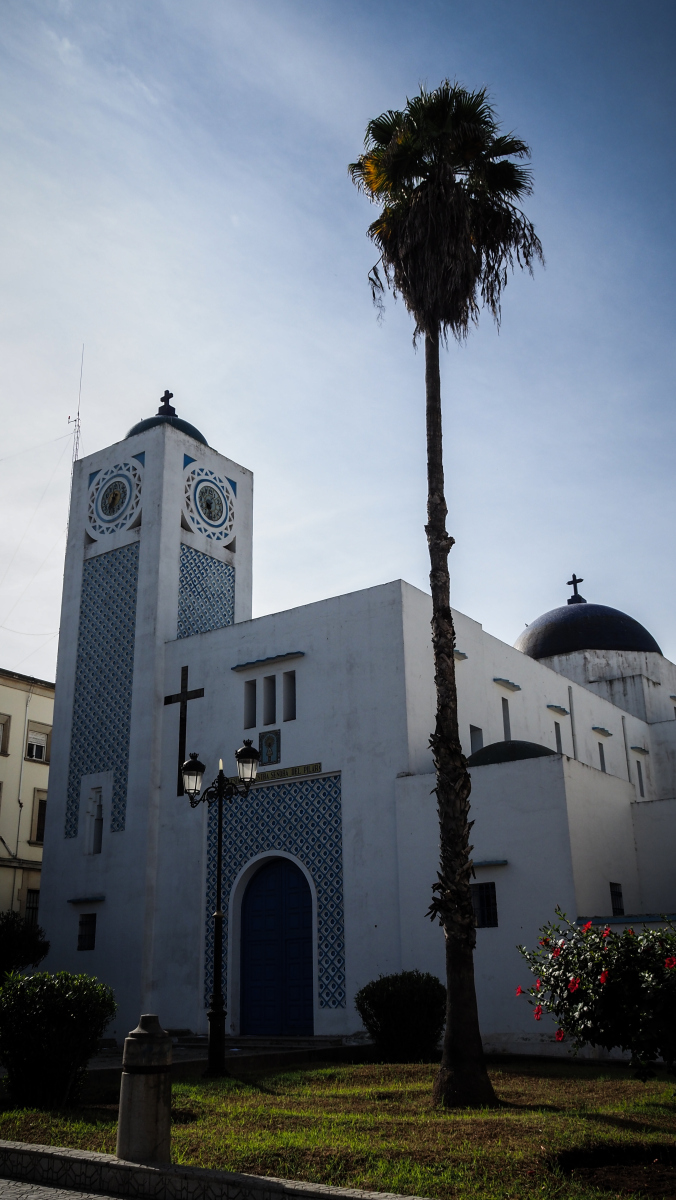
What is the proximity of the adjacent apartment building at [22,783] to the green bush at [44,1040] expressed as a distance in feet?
66.0

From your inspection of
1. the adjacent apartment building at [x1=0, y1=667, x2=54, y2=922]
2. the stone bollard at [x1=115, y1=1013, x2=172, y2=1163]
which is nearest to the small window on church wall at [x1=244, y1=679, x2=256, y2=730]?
the adjacent apartment building at [x1=0, y1=667, x2=54, y2=922]

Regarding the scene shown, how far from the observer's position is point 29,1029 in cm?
952

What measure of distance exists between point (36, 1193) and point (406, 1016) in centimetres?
869

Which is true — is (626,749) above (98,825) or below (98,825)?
above

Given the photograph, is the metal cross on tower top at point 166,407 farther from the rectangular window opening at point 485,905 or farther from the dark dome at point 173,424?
the rectangular window opening at point 485,905

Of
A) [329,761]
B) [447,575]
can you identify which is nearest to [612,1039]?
[447,575]

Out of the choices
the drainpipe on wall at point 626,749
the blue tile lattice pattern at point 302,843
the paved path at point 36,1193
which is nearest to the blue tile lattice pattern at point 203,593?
the blue tile lattice pattern at point 302,843

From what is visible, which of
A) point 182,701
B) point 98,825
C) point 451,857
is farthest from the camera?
point 98,825

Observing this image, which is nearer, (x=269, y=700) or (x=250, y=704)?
(x=269, y=700)

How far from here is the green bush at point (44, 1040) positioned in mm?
9469

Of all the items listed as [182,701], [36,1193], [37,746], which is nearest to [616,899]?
[182,701]

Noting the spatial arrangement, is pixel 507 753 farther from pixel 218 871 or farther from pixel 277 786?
pixel 218 871

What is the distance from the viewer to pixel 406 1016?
14.5 m

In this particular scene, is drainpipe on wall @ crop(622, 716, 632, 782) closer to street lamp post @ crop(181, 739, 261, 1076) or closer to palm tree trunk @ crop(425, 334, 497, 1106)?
street lamp post @ crop(181, 739, 261, 1076)
